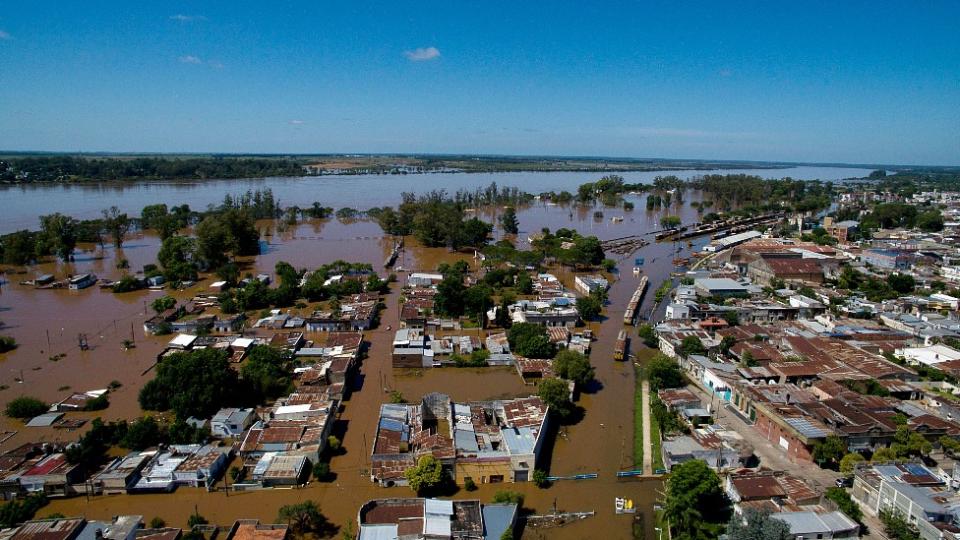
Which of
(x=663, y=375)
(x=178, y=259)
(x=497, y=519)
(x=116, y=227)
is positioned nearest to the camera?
(x=497, y=519)

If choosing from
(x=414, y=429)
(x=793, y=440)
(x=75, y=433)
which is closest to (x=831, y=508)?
(x=793, y=440)

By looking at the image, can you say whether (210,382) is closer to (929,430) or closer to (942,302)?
(929,430)

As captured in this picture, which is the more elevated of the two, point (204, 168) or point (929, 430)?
point (204, 168)

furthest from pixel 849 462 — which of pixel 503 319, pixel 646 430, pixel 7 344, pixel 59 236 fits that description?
pixel 59 236

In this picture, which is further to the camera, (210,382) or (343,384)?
(343,384)

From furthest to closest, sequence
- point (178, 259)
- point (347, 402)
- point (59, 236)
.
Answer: point (59, 236), point (178, 259), point (347, 402)

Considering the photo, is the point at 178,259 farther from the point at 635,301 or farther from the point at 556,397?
the point at 556,397
